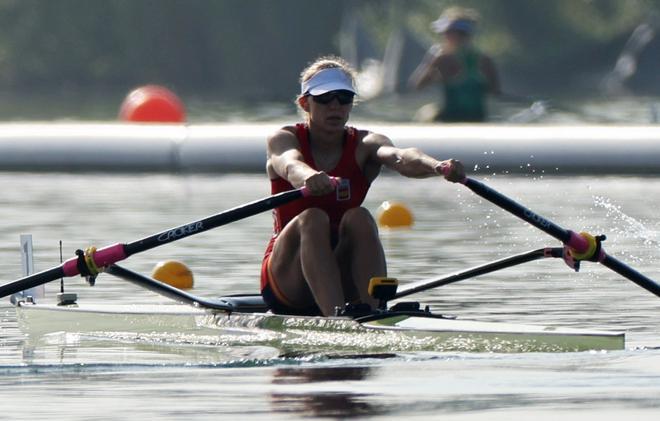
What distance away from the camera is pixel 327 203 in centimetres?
944

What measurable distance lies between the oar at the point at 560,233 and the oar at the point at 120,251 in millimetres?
901

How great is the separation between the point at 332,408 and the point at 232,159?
46.4 ft

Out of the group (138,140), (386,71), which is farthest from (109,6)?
(138,140)

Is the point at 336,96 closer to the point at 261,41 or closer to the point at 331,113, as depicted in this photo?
the point at 331,113

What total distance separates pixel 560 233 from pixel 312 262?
109 centimetres

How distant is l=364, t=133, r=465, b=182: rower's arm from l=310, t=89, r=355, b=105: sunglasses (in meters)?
Answer: 0.22

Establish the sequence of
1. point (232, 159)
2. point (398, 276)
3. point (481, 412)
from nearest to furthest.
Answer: point (481, 412), point (398, 276), point (232, 159)

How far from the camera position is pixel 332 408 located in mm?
7219

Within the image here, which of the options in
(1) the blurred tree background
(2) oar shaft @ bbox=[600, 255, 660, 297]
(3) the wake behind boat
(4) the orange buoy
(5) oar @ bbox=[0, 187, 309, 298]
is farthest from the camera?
(1) the blurred tree background

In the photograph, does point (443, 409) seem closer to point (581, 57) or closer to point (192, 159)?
point (192, 159)

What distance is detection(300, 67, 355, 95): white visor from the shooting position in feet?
31.0

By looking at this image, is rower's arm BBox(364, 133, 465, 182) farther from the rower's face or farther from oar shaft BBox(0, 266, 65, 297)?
oar shaft BBox(0, 266, 65, 297)

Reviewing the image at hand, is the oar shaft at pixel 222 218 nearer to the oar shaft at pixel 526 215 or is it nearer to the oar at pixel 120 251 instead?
the oar at pixel 120 251

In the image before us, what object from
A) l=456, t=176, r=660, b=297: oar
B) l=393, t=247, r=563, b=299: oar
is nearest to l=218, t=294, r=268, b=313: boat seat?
l=393, t=247, r=563, b=299: oar
